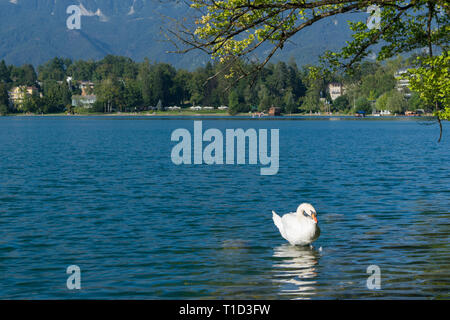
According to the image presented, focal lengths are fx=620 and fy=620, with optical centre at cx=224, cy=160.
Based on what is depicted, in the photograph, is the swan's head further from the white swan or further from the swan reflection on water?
the swan reflection on water

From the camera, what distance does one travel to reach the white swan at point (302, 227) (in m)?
21.1

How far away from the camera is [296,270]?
1877 centimetres

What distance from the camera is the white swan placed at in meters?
21.1

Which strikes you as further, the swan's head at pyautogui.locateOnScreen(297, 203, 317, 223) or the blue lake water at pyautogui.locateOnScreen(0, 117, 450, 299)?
the swan's head at pyautogui.locateOnScreen(297, 203, 317, 223)

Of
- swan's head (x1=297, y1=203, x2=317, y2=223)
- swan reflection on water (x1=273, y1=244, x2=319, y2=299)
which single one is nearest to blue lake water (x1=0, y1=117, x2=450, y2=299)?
swan reflection on water (x1=273, y1=244, x2=319, y2=299)

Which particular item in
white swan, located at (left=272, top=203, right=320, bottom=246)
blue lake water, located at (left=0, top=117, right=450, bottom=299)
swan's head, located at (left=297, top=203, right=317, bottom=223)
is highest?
swan's head, located at (left=297, top=203, right=317, bottom=223)

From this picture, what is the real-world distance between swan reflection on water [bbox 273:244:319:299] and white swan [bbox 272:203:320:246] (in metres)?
0.38

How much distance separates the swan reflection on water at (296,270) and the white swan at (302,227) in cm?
38

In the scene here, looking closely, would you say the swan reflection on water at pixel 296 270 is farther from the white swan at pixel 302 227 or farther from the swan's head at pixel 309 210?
the swan's head at pixel 309 210

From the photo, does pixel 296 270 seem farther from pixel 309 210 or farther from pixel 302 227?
pixel 309 210

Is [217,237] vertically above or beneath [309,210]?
beneath

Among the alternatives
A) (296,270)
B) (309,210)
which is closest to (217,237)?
(309,210)

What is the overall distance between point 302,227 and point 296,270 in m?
2.71
